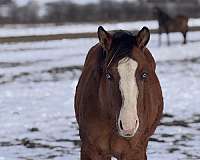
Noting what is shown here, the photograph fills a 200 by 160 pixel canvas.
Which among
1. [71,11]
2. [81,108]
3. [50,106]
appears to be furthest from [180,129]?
[71,11]

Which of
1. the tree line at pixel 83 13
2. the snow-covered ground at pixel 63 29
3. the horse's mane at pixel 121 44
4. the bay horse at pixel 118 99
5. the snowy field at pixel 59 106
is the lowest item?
the snow-covered ground at pixel 63 29

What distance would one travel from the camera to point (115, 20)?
127 feet

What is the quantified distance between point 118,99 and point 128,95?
0.11 meters

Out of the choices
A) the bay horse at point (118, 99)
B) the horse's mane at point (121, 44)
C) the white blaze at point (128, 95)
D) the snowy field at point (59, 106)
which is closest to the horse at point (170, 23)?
the snowy field at point (59, 106)

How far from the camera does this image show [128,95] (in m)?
3.44

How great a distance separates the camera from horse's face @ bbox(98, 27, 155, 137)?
134 inches

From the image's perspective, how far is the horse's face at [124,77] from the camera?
342 cm

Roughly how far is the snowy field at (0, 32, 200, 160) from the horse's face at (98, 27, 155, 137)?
8.98ft

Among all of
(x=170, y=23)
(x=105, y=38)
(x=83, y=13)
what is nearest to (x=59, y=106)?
(x=105, y=38)

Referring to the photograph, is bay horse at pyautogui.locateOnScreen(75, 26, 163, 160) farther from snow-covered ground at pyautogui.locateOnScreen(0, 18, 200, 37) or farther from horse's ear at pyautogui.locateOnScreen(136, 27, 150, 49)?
snow-covered ground at pyautogui.locateOnScreen(0, 18, 200, 37)

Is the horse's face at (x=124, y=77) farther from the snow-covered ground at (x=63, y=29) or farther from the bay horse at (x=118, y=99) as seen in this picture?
the snow-covered ground at (x=63, y=29)

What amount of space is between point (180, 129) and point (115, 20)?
31.5m

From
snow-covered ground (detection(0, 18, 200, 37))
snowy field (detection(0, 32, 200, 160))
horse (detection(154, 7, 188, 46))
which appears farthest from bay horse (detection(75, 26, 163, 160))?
snow-covered ground (detection(0, 18, 200, 37))

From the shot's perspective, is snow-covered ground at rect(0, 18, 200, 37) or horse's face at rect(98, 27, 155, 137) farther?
snow-covered ground at rect(0, 18, 200, 37)
